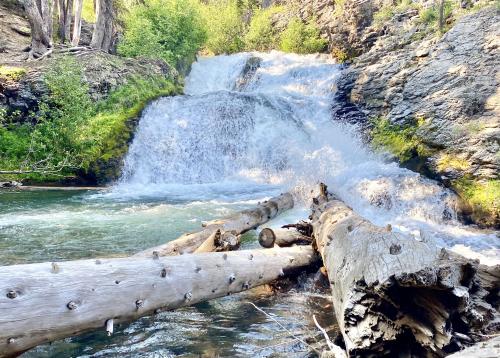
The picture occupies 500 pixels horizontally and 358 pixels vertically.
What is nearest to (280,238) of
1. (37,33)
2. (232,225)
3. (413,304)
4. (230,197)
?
(232,225)

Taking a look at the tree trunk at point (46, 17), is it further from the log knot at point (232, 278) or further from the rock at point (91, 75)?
the log knot at point (232, 278)

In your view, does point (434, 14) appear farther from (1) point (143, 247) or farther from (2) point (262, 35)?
(1) point (143, 247)

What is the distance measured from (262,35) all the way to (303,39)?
519 centimetres

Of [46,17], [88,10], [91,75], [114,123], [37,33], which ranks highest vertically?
[88,10]

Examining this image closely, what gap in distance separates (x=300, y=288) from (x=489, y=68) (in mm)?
10148

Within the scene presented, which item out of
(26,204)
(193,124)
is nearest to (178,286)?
(26,204)

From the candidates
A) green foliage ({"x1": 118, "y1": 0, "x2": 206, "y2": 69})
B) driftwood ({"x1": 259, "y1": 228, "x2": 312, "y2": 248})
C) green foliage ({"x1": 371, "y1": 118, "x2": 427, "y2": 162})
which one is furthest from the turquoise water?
green foliage ({"x1": 118, "y1": 0, "x2": 206, "y2": 69})

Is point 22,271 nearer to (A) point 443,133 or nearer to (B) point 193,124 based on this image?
(A) point 443,133

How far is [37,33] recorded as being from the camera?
18828 millimetres

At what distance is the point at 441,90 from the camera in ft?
43.3

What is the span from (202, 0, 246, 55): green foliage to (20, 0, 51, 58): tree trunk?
13219mm

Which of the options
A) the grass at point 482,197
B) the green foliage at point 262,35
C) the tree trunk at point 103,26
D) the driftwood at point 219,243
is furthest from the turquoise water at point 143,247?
the green foliage at point 262,35

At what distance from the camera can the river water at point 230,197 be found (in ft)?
14.3

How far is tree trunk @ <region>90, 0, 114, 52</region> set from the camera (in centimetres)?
2197
